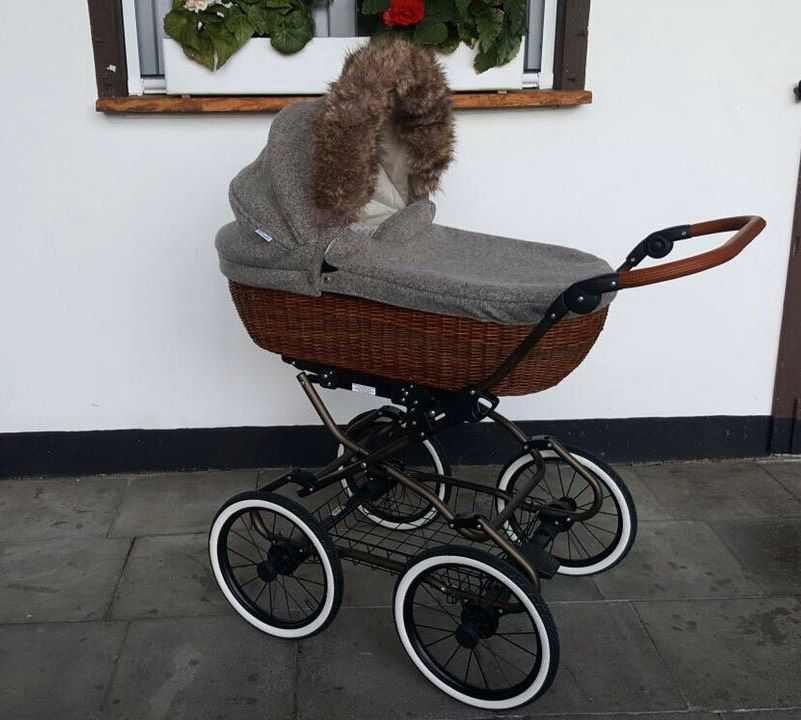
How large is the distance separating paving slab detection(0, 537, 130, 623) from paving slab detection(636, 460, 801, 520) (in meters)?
2.05

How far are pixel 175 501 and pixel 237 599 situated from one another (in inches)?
34.8

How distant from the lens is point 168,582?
2.85 meters

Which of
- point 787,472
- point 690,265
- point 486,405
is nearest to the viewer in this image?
point 690,265

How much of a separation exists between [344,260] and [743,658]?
1.59 m

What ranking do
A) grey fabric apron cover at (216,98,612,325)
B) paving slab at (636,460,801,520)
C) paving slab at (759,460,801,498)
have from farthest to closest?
paving slab at (759,460,801,498) → paving slab at (636,460,801,520) → grey fabric apron cover at (216,98,612,325)

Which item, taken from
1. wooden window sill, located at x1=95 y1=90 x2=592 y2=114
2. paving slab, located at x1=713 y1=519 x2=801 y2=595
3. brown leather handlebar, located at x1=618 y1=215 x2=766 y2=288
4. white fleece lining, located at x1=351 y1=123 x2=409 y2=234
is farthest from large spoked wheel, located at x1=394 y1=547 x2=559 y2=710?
wooden window sill, located at x1=95 y1=90 x2=592 y2=114

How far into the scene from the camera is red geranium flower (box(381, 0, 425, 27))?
3.02 m

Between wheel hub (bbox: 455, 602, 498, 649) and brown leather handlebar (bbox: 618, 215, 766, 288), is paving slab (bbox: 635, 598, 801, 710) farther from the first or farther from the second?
brown leather handlebar (bbox: 618, 215, 766, 288)

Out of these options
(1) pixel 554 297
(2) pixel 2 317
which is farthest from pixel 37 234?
(1) pixel 554 297

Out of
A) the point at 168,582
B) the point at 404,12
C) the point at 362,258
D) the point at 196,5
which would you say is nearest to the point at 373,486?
the point at 168,582

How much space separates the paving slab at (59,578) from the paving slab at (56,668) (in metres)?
0.07

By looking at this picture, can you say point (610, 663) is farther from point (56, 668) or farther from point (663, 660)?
point (56, 668)

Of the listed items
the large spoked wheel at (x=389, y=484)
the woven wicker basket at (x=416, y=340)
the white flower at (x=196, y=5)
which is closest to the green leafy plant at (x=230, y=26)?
the white flower at (x=196, y=5)

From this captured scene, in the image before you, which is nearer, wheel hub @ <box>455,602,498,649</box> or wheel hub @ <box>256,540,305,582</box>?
wheel hub @ <box>455,602,498,649</box>
